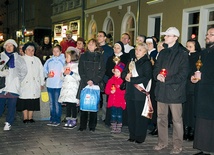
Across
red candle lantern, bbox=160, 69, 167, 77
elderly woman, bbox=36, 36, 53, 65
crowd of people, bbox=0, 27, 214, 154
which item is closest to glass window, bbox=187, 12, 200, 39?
crowd of people, bbox=0, 27, 214, 154

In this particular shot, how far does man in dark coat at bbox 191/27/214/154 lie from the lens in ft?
17.7

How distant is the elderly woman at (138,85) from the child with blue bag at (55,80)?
1982 millimetres

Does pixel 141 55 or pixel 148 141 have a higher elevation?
pixel 141 55

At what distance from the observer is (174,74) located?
559 centimetres

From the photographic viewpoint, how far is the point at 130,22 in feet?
59.8

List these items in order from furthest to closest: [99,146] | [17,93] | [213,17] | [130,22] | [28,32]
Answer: [28,32], [130,22], [213,17], [17,93], [99,146]

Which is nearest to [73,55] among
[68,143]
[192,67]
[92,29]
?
[68,143]

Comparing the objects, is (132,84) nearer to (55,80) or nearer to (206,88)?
(206,88)

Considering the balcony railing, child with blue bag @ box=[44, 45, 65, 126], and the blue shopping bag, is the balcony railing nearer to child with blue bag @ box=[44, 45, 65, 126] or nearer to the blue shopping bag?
child with blue bag @ box=[44, 45, 65, 126]

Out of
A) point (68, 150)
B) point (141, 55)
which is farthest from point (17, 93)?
point (141, 55)

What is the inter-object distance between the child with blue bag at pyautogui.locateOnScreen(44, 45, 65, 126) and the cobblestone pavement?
0.38 meters

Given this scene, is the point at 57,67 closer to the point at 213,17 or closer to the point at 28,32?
the point at 213,17

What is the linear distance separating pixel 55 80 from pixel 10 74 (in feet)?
3.45

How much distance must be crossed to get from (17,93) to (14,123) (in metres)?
0.99
